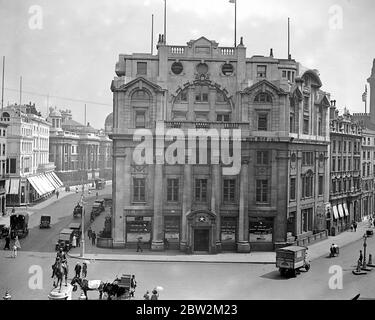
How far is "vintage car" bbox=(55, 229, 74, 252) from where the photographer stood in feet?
98.9

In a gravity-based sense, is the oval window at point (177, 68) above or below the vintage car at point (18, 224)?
above

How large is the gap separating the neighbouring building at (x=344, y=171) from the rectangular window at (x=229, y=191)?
12.4 meters

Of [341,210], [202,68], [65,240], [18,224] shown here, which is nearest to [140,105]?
[202,68]

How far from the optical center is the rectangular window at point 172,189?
107ft

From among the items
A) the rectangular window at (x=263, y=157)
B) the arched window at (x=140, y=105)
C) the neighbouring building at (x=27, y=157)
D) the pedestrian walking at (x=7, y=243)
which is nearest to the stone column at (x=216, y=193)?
the rectangular window at (x=263, y=157)

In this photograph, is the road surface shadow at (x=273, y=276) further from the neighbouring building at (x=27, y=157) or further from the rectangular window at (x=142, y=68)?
the rectangular window at (x=142, y=68)

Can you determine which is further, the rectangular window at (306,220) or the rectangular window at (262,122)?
the rectangular window at (306,220)

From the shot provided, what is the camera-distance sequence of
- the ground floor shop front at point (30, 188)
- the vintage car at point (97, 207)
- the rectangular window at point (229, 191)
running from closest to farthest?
the ground floor shop front at point (30, 188) < the rectangular window at point (229, 191) < the vintage car at point (97, 207)

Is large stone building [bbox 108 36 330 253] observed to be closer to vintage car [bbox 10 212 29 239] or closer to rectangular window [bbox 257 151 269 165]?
rectangular window [bbox 257 151 269 165]

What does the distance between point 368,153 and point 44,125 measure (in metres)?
35.6

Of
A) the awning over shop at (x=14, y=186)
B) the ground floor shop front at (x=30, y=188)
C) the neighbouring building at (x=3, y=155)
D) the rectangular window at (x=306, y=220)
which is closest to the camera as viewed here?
the neighbouring building at (x=3, y=155)

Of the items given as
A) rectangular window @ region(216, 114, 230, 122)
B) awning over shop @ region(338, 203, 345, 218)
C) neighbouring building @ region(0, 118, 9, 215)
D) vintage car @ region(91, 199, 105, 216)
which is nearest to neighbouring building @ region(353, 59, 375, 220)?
awning over shop @ region(338, 203, 345, 218)

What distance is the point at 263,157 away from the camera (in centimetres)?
3372
